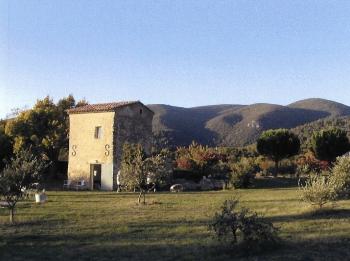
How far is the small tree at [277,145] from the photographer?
37500mm

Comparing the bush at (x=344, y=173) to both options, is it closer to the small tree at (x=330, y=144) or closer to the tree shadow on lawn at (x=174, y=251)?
the tree shadow on lawn at (x=174, y=251)

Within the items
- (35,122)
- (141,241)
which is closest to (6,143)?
(35,122)

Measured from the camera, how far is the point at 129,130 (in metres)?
32.8

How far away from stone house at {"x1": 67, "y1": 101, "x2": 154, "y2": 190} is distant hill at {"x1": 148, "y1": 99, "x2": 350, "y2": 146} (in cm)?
3627

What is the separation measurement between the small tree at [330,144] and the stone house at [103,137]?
13.4 meters

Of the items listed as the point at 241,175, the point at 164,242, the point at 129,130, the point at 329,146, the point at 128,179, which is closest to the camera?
the point at 164,242

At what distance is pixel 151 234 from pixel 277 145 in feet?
87.7

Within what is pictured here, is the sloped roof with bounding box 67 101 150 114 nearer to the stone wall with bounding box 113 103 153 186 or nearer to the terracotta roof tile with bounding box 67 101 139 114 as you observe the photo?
the terracotta roof tile with bounding box 67 101 139 114

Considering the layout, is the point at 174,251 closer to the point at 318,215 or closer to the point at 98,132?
the point at 318,215

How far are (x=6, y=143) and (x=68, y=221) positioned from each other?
2572 cm

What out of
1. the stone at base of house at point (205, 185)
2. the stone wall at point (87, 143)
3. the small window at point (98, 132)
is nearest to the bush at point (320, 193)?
the stone at base of house at point (205, 185)

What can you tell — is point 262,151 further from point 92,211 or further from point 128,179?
point 92,211

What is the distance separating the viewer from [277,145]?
37.4 metres

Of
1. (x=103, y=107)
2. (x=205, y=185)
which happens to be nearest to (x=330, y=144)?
(x=205, y=185)
